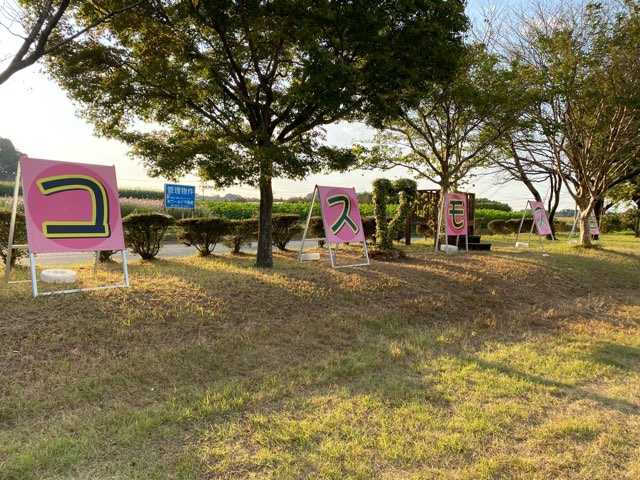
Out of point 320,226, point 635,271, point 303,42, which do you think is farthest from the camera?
point 320,226

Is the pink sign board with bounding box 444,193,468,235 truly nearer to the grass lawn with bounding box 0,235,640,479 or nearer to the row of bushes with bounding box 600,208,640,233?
the grass lawn with bounding box 0,235,640,479

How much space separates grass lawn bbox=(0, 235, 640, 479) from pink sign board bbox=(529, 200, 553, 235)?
8.22m

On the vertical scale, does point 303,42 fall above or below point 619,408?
above

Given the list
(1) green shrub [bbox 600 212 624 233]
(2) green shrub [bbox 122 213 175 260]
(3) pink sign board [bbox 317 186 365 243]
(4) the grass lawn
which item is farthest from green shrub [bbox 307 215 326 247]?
(1) green shrub [bbox 600 212 624 233]

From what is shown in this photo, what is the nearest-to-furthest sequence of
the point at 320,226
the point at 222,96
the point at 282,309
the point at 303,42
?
the point at 282,309 < the point at 303,42 < the point at 222,96 < the point at 320,226

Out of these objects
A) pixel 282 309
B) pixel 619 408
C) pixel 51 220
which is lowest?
pixel 619 408

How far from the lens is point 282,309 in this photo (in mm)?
5582

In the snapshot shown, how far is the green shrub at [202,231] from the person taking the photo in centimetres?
918

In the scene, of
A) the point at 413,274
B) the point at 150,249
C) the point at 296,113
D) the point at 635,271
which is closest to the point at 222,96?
the point at 296,113

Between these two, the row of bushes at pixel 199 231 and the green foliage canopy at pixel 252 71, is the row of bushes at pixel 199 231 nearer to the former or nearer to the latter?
the row of bushes at pixel 199 231

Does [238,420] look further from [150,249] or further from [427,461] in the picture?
[150,249]

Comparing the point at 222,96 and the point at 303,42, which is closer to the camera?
the point at 303,42

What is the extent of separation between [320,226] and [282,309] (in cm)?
678

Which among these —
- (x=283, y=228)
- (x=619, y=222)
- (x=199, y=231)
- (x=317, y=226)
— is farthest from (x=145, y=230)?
(x=619, y=222)
